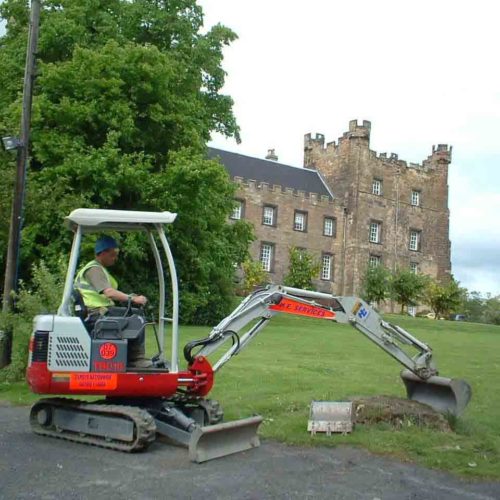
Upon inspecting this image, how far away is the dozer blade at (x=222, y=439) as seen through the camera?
25.8ft

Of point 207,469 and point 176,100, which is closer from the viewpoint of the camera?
point 207,469

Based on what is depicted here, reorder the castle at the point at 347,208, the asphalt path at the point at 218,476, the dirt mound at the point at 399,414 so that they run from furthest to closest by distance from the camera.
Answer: the castle at the point at 347,208
the dirt mound at the point at 399,414
the asphalt path at the point at 218,476

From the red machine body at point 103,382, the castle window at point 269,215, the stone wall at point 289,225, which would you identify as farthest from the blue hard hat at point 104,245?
the castle window at point 269,215

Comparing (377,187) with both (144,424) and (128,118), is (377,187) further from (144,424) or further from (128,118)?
(144,424)

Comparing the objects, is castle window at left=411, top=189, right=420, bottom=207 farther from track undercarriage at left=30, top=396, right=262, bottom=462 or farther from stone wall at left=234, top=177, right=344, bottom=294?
track undercarriage at left=30, top=396, right=262, bottom=462

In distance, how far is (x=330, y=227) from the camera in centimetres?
6938

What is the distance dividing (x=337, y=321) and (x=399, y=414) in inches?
64.0

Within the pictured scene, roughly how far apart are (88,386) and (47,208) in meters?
11.5

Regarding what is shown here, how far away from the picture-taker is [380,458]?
831cm

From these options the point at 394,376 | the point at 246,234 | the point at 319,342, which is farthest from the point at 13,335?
the point at 246,234

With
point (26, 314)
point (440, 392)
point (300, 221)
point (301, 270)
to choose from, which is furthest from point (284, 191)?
point (440, 392)

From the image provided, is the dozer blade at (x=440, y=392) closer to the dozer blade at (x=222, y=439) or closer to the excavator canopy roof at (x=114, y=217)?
the dozer blade at (x=222, y=439)

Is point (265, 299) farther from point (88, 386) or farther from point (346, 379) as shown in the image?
point (346, 379)

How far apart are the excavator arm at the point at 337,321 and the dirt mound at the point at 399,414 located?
385 mm
